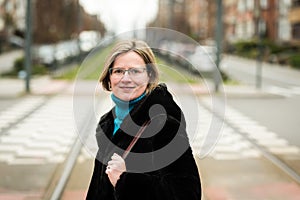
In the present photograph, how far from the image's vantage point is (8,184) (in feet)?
22.0

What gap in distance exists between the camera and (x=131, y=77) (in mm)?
2049

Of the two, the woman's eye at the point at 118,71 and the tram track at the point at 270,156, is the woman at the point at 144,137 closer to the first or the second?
the woman's eye at the point at 118,71

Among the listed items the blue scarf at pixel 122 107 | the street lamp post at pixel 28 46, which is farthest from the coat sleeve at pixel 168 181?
A: the street lamp post at pixel 28 46

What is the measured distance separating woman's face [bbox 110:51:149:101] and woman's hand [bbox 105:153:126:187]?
22 centimetres

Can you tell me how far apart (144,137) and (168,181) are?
174mm

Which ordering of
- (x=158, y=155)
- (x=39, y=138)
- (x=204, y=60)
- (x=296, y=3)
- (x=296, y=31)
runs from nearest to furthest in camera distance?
(x=158, y=155) < (x=39, y=138) < (x=204, y=60) < (x=296, y=3) < (x=296, y=31)

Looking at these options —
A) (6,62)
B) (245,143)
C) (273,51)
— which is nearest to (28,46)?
(245,143)

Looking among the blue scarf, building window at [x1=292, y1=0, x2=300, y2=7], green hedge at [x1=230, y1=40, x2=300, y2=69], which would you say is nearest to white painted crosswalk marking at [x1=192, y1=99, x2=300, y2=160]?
the blue scarf

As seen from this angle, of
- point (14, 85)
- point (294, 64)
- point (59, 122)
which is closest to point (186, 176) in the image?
point (59, 122)

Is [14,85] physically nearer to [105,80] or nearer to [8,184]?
[8,184]

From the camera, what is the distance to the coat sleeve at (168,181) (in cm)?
194

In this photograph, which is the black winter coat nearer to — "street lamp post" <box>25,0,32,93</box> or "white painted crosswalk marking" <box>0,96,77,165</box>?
"white painted crosswalk marking" <box>0,96,77,165</box>

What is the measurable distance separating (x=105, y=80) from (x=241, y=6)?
6906 centimetres

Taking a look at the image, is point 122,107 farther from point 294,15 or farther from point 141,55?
point 294,15
